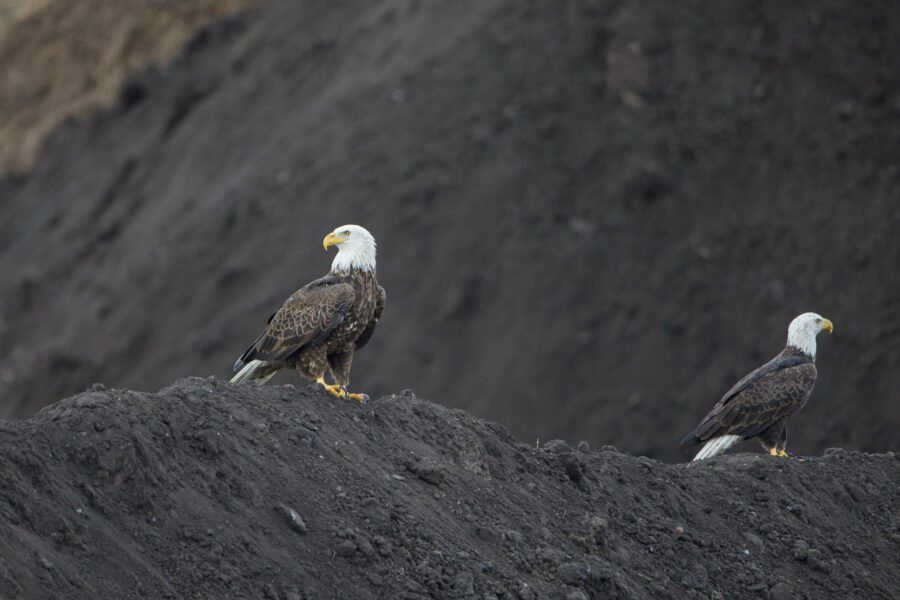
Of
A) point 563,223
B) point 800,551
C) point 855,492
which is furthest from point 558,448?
point 563,223

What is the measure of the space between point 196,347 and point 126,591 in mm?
22165

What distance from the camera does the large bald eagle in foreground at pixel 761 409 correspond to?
1529 centimetres

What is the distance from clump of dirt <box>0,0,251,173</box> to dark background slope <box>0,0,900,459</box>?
29.2 feet

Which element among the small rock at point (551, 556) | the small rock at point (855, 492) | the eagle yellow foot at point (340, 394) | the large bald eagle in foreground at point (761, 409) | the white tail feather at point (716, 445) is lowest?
the small rock at point (551, 556)

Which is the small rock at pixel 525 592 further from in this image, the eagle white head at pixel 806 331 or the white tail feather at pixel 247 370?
the eagle white head at pixel 806 331

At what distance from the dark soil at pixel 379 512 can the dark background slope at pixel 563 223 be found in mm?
14235

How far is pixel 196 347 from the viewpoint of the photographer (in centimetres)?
3081

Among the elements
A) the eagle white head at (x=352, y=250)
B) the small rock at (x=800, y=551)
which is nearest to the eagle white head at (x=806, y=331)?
the small rock at (x=800, y=551)

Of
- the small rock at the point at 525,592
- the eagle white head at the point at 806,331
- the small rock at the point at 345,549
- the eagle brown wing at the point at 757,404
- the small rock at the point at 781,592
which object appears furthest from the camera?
the eagle white head at the point at 806,331

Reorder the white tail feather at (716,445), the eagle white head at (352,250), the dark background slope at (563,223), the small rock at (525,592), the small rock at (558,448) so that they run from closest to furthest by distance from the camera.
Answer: the small rock at (525,592) < the eagle white head at (352,250) < the small rock at (558,448) < the white tail feather at (716,445) < the dark background slope at (563,223)

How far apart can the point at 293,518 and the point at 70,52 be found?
37409mm

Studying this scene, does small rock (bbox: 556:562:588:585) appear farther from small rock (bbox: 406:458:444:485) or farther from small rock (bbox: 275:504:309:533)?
small rock (bbox: 275:504:309:533)

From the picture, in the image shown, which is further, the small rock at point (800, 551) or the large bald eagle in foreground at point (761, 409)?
the large bald eagle in foreground at point (761, 409)

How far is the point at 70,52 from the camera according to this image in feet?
147
